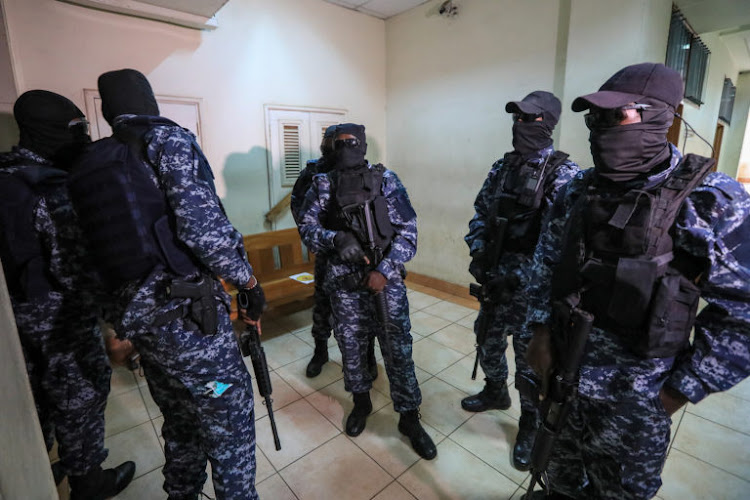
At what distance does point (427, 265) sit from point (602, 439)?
3.36m

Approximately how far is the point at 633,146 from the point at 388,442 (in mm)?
1822

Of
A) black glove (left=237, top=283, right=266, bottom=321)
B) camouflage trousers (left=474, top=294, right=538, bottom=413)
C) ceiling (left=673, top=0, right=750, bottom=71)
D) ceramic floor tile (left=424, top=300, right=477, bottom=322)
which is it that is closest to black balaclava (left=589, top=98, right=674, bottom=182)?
camouflage trousers (left=474, top=294, right=538, bottom=413)

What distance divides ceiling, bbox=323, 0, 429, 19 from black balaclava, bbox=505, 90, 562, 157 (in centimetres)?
273

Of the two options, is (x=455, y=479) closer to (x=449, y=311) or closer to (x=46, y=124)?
(x=449, y=311)

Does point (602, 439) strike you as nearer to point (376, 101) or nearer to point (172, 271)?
point (172, 271)

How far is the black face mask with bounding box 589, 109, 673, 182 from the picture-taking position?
103cm

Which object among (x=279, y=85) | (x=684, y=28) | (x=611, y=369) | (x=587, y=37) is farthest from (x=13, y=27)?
(x=684, y=28)

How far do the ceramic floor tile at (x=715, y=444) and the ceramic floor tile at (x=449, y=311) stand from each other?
1.78 metres

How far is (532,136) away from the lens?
1876mm

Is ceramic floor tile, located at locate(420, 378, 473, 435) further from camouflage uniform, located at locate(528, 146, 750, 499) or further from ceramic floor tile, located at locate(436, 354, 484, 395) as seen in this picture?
camouflage uniform, located at locate(528, 146, 750, 499)

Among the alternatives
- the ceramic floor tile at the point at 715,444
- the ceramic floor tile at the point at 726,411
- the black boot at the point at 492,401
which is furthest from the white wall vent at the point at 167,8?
the ceramic floor tile at the point at 726,411

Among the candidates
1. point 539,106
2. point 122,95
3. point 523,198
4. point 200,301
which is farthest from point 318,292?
point 539,106

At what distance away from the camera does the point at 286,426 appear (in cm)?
216

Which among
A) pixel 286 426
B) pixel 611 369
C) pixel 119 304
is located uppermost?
pixel 119 304
